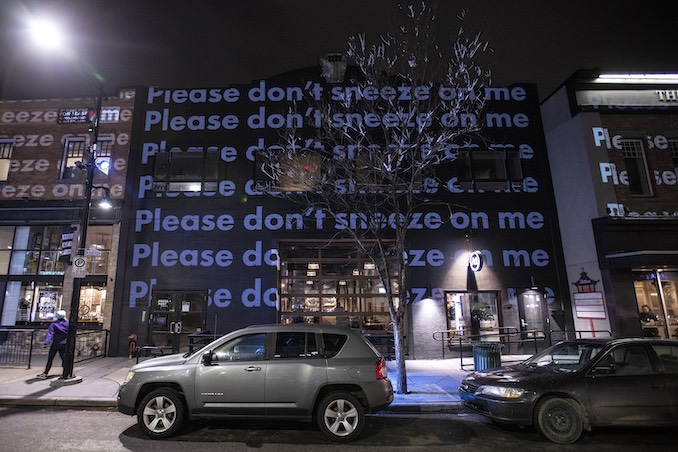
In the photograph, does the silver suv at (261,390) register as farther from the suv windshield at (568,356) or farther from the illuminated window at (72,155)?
the illuminated window at (72,155)

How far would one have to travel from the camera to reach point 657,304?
527 inches

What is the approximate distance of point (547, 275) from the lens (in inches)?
573

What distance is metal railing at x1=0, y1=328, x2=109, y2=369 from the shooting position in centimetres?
1357

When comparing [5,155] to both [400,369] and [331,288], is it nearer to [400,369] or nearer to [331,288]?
[331,288]

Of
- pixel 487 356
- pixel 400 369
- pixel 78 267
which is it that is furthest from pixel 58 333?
pixel 487 356

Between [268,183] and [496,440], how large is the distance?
11.4 metres

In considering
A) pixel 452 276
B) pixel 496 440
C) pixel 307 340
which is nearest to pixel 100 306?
pixel 307 340

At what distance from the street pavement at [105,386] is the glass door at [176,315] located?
1.33 metres

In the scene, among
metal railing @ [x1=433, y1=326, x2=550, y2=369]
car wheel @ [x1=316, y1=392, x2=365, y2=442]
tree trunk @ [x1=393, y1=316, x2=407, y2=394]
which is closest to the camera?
car wheel @ [x1=316, y1=392, x2=365, y2=442]

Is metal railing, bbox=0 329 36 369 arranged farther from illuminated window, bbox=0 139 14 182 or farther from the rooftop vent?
the rooftop vent

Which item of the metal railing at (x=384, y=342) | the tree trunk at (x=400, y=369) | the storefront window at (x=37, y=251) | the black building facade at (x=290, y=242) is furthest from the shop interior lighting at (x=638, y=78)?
the storefront window at (x=37, y=251)

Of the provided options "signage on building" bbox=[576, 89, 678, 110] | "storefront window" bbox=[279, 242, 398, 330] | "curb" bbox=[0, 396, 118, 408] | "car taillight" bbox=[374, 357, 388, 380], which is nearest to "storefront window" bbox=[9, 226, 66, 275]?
"curb" bbox=[0, 396, 118, 408]

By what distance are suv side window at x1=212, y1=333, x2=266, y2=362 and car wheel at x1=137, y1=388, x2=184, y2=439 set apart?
0.88 meters

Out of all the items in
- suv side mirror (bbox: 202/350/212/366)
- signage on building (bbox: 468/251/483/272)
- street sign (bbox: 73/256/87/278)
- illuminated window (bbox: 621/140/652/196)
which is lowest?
suv side mirror (bbox: 202/350/212/366)
